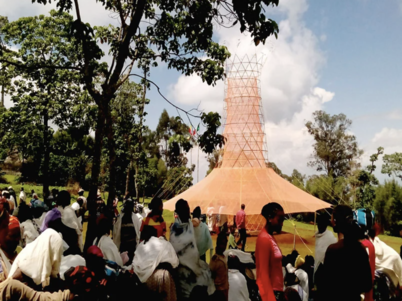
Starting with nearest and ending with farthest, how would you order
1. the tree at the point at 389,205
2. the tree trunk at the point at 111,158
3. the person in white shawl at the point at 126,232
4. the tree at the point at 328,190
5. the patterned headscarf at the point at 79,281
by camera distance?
the patterned headscarf at the point at 79,281 → the person in white shawl at the point at 126,232 → the tree trunk at the point at 111,158 → the tree at the point at 389,205 → the tree at the point at 328,190

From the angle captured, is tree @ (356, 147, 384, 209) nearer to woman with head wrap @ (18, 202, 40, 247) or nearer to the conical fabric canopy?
the conical fabric canopy

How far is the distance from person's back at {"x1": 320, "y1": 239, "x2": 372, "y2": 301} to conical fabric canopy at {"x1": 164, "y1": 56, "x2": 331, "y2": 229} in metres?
10.4

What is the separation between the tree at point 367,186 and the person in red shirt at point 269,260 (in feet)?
79.7

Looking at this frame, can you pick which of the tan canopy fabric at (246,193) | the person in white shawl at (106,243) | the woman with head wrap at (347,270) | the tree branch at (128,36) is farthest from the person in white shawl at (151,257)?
Result: the tan canopy fabric at (246,193)

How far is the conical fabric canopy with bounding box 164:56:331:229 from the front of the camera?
13797 millimetres

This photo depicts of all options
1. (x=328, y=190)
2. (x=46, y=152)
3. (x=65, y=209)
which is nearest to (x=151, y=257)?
(x=65, y=209)

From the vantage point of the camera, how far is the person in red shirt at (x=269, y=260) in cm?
307

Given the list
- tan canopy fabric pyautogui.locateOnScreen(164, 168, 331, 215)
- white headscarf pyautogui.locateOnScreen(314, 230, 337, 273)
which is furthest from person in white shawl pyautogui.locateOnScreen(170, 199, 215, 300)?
tan canopy fabric pyautogui.locateOnScreen(164, 168, 331, 215)

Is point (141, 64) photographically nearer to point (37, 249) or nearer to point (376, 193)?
point (37, 249)

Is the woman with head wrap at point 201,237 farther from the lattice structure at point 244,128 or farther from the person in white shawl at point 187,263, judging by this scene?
the lattice structure at point 244,128

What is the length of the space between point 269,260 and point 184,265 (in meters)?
1.44

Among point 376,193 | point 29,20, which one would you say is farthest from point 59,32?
Result: point 376,193

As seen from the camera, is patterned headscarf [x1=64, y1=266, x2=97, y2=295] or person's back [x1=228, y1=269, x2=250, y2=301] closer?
patterned headscarf [x1=64, y1=266, x2=97, y2=295]

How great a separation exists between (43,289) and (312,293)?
3970 millimetres
